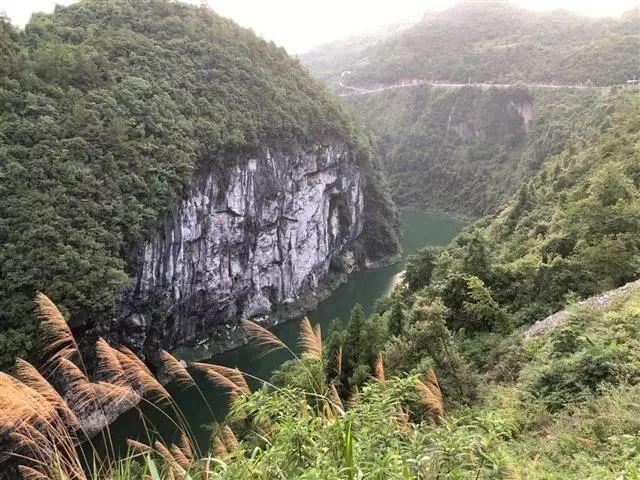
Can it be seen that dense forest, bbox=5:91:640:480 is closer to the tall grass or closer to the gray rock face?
the tall grass

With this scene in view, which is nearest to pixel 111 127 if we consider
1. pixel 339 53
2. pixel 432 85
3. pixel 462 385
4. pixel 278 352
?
pixel 278 352

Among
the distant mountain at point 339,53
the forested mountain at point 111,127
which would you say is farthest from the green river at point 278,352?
the distant mountain at point 339,53

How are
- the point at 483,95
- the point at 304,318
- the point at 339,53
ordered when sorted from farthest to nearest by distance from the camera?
1. the point at 339,53
2. the point at 483,95
3. the point at 304,318

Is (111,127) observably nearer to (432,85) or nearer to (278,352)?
(278,352)

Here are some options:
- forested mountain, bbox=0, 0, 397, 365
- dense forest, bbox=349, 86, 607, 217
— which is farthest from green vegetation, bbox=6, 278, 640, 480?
dense forest, bbox=349, 86, 607, 217

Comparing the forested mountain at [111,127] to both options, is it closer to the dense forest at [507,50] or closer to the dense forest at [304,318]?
the dense forest at [304,318]

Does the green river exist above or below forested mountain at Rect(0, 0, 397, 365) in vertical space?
below
